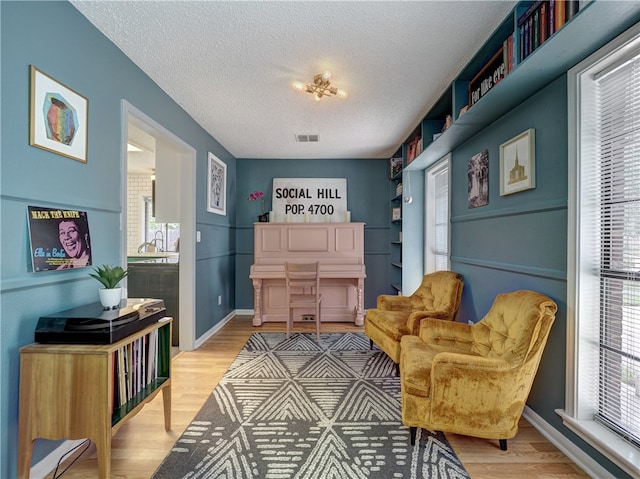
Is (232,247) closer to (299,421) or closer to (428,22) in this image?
(299,421)

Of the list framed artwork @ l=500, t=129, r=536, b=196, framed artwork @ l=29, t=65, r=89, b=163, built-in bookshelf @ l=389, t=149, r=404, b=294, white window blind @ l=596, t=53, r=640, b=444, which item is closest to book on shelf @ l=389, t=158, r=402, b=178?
built-in bookshelf @ l=389, t=149, r=404, b=294

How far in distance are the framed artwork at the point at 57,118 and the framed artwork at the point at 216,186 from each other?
1829 mm

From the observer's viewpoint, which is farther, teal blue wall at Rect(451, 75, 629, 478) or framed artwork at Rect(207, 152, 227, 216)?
framed artwork at Rect(207, 152, 227, 216)

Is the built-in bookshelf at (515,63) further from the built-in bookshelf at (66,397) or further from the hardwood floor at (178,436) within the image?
the built-in bookshelf at (66,397)

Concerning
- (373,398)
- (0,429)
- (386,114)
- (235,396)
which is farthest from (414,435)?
(386,114)

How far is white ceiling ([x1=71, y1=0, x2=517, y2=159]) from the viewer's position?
161 centimetres

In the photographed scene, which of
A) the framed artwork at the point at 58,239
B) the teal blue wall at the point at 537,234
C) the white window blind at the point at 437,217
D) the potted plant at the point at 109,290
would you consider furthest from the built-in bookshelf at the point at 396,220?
the framed artwork at the point at 58,239

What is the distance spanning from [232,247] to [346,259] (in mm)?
1813

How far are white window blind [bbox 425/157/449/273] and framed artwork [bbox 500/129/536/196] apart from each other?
3.83 ft

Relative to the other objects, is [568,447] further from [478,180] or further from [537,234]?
[478,180]

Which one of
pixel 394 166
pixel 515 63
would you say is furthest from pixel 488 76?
pixel 394 166

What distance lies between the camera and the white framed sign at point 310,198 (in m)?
4.52

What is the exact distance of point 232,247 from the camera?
450 centimetres

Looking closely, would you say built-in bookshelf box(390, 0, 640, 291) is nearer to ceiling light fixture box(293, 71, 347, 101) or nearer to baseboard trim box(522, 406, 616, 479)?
ceiling light fixture box(293, 71, 347, 101)
